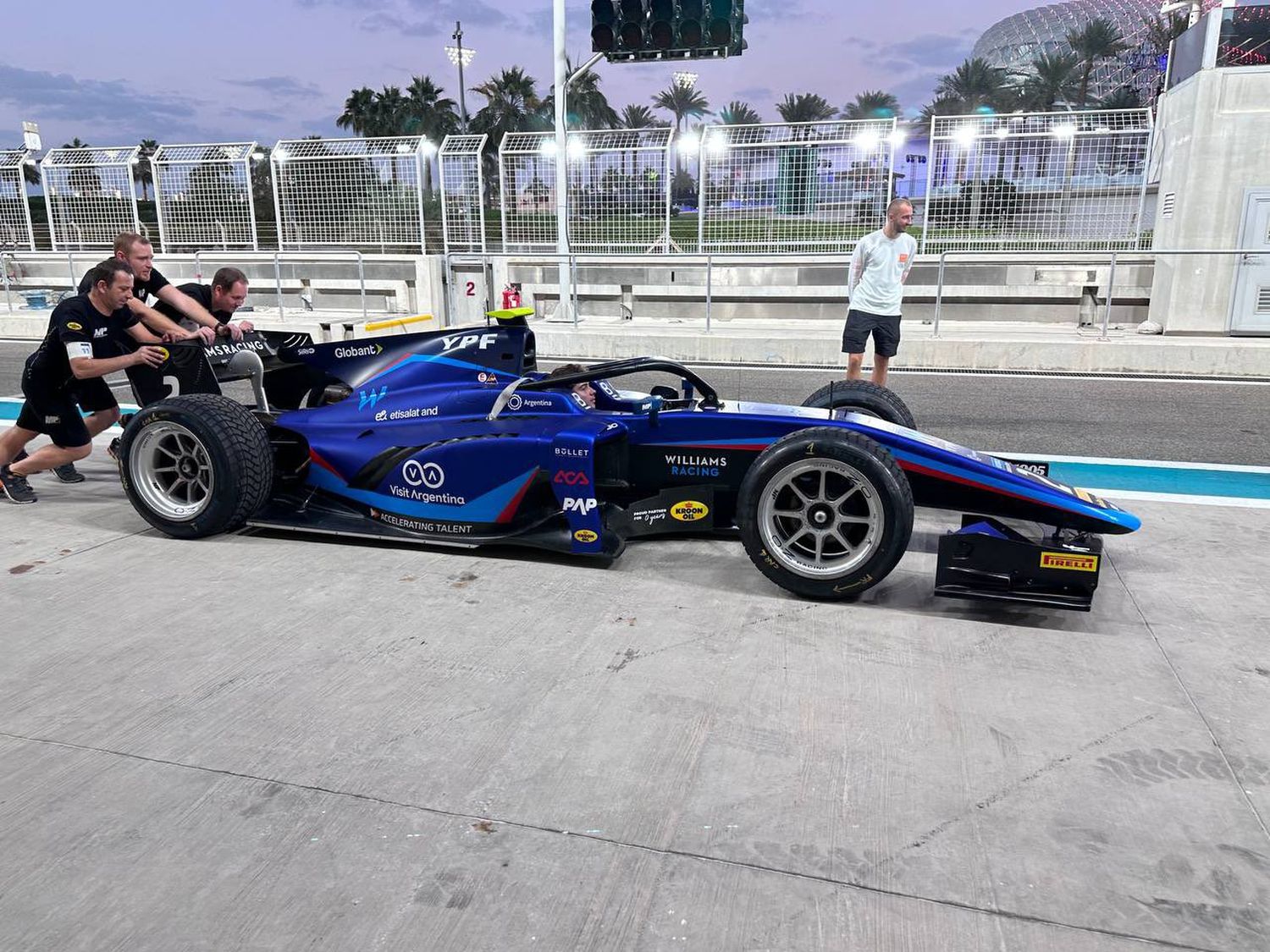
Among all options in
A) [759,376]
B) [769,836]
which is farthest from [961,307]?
[769,836]

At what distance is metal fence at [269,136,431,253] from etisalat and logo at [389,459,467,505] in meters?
13.8

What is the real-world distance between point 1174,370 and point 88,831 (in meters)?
11.5

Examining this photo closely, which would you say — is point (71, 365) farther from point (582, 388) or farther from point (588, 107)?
point (588, 107)

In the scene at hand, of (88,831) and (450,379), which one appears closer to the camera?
(88,831)

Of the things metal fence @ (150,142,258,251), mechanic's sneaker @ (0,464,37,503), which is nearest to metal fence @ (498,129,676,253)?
metal fence @ (150,142,258,251)

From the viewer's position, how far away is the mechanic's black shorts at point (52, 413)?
5.57 m

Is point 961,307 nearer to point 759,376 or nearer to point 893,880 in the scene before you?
point 759,376

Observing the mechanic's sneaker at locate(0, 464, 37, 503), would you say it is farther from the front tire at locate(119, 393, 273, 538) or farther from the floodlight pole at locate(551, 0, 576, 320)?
the floodlight pole at locate(551, 0, 576, 320)

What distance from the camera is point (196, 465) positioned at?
4.95m

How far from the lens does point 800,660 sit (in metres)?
3.50

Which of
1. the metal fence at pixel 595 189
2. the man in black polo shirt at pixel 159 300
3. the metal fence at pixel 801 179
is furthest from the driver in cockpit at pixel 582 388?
the metal fence at pixel 801 179

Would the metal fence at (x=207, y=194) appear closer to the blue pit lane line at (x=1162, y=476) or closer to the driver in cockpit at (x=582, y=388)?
the driver in cockpit at (x=582, y=388)

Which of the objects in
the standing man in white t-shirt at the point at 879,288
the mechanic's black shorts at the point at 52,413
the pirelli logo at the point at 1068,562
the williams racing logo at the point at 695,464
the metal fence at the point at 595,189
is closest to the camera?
the pirelli logo at the point at 1068,562

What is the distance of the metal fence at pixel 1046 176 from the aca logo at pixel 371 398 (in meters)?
12.7
